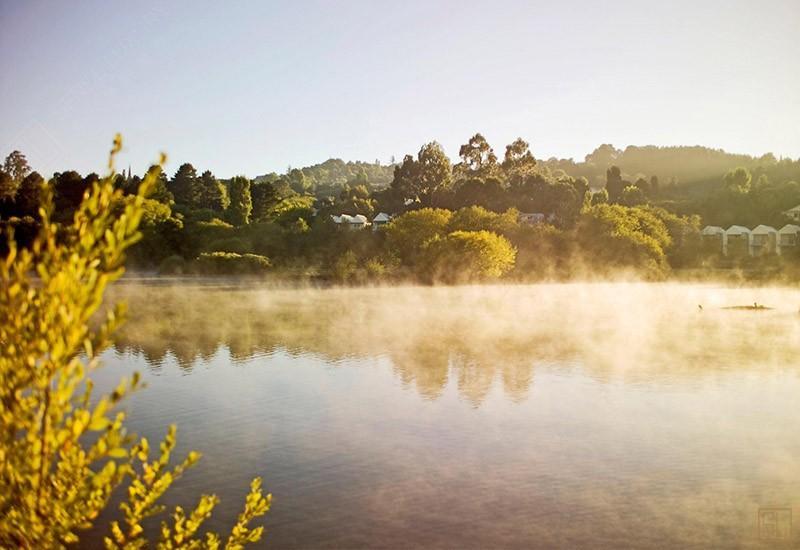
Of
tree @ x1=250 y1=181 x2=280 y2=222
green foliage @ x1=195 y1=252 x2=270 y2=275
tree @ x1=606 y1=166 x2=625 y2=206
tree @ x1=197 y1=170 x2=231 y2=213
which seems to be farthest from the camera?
tree @ x1=606 y1=166 x2=625 y2=206

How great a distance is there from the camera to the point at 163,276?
305ft

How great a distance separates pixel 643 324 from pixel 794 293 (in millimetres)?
26486

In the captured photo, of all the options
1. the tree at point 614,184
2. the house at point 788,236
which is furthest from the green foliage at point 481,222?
the tree at point 614,184

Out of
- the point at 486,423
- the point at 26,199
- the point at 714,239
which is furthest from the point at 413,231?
the point at 486,423

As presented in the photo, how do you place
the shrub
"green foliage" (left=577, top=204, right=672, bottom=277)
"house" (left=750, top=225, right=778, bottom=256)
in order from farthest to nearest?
"house" (left=750, top=225, right=778, bottom=256)
the shrub
"green foliage" (left=577, top=204, right=672, bottom=277)

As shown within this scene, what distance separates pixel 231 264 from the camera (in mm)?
94625

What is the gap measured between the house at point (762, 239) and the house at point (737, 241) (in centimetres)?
104

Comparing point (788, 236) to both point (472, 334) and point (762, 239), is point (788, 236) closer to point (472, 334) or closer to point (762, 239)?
point (762, 239)

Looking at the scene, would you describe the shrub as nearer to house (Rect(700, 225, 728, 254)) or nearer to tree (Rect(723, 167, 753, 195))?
house (Rect(700, 225, 728, 254))

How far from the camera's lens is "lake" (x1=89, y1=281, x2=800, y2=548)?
1547 cm

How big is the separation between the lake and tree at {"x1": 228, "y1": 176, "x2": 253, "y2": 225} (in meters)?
61.7

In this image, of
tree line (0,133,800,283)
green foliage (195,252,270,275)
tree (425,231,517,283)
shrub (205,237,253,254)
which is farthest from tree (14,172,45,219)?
tree (425,231,517,283)

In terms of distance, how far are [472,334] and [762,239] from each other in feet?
258

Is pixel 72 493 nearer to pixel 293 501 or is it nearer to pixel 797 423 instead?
pixel 293 501
